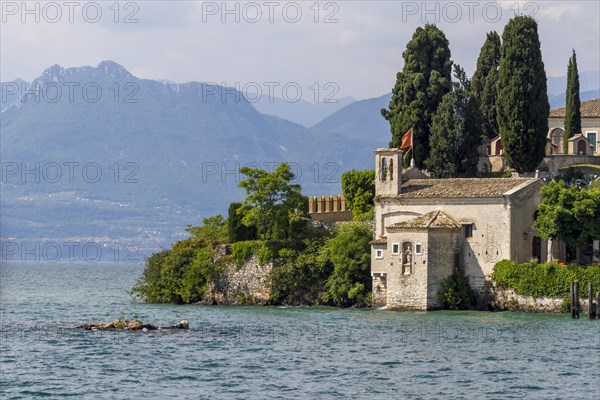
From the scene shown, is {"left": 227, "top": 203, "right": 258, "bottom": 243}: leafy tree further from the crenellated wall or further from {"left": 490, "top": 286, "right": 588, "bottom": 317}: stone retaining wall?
{"left": 490, "top": 286, "right": 588, "bottom": 317}: stone retaining wall

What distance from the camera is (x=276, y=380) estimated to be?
39.1m

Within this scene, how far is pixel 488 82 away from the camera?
74.3 meters

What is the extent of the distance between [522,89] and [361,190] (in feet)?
36.3

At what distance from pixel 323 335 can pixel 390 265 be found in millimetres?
9675

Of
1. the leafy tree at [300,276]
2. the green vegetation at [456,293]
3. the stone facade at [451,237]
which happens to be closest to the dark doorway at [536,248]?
the stone facade at [451,237]

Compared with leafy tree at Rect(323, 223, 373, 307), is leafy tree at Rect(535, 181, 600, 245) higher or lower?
higher

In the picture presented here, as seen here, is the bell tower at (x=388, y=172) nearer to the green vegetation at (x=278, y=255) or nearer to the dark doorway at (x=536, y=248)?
the green vegetation at (x=278, y=255)

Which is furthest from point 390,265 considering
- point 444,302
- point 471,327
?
point 471,327

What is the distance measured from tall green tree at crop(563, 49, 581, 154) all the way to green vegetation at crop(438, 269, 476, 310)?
1609 centimetres

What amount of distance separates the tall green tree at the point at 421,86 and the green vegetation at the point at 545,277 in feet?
44.4

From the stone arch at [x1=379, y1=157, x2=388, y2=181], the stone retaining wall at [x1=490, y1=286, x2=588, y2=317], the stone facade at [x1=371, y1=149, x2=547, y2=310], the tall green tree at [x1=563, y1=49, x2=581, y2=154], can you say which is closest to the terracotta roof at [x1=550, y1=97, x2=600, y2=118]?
the tall green tree at [x1=563, y1=49, x2=581, y2=154]

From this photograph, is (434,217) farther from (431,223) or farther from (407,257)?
(407,257)

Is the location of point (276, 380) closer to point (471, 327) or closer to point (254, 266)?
point (471, 327)

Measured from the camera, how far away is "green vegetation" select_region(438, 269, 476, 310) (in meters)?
58.9
